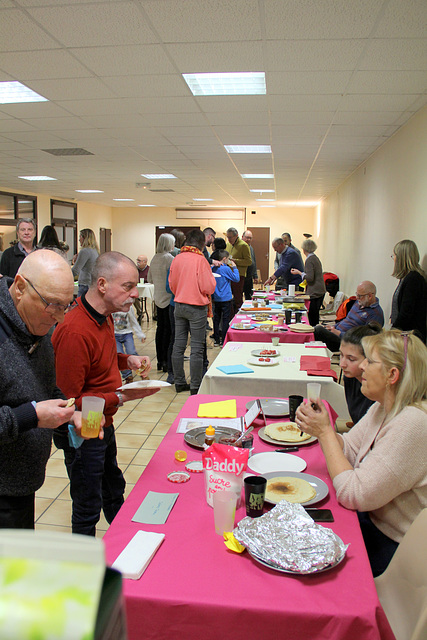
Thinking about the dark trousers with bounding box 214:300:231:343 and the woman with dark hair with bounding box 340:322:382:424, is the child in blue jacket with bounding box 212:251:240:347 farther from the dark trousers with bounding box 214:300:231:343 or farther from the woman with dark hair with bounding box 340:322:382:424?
the woman with dark hair with bounding box 340:322:382:424

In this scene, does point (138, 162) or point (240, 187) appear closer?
point (138, 162)

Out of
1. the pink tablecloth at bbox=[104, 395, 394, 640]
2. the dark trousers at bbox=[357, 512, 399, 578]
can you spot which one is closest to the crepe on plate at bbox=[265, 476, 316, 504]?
the pink tablecloth at bbox=[104, 395, 394, 640]

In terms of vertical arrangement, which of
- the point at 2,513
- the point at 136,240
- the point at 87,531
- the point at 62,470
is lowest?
the point at 62,470

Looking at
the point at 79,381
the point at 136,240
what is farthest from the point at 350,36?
the point at 136,240

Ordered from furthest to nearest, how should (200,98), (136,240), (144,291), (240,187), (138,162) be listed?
(136,240)
(240,187)
(144,291)
(138,162)
(200,98)

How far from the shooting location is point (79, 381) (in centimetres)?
200

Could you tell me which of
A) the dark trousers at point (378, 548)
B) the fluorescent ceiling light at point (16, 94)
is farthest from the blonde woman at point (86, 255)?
the dark trousers at point (378, 548)

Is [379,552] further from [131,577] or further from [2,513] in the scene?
[2,513]

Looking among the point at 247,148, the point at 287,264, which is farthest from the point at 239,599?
the point at 287,264

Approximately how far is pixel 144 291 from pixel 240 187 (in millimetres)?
3893

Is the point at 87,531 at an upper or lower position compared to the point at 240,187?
lower

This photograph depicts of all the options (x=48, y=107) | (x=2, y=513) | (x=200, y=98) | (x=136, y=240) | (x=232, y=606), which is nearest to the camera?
(x=232, y=606)

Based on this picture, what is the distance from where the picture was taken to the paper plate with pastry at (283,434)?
6.57 feet

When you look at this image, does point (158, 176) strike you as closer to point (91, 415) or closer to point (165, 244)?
point (165, 244)
